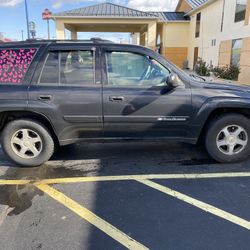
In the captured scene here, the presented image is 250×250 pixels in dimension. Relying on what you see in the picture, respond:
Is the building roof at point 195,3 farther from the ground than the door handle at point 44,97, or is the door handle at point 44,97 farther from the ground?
the building roof at point 195,3

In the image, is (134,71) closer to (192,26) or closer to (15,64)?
(15,64)

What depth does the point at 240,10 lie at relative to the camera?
567 inches

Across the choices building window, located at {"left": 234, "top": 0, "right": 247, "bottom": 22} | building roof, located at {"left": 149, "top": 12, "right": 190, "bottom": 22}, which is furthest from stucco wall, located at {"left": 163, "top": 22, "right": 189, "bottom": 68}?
building window, located at {"left": 234, "top": 0, "right": 247, "bottom": 22}

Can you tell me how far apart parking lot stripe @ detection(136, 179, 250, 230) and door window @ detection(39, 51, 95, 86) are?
1.67 m

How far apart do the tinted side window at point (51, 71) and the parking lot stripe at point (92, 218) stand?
1.45 metres

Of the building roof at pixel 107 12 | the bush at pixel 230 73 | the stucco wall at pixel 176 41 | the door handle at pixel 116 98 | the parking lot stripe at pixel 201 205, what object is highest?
the building roof at pixel 107 12

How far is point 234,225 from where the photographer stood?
2807 mm

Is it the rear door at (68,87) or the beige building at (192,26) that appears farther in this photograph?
the beige building at (192,26)

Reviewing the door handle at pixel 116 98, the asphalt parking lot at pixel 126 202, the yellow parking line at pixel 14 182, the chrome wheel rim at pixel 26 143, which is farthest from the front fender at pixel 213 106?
the yellow parking line at pixel 14 182

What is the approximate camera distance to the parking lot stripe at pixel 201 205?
2.86m

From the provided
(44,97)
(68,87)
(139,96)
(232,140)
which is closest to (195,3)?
(232,140)

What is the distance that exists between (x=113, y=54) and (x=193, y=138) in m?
1.74

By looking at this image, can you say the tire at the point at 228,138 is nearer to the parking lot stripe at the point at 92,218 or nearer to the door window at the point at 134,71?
the door window at the point at 134,71

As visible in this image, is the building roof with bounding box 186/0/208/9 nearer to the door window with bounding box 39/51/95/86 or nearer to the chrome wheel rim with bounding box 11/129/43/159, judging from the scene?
the door window with bounding box 39/51/95/86
